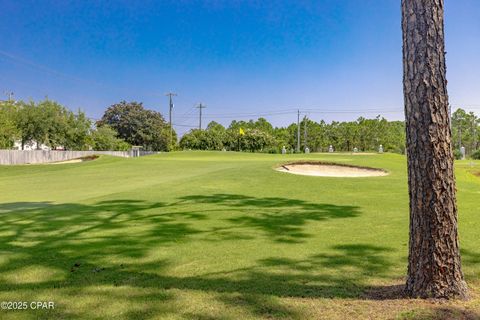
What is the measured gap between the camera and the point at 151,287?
12.1 ft

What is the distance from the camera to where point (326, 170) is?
1945 centimetres

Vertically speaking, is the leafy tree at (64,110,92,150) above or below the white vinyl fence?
above

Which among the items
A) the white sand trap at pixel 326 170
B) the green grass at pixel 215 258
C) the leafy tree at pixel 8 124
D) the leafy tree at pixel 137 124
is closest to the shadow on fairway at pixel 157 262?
the green grass at pixel 215 258

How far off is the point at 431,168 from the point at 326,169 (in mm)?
16414

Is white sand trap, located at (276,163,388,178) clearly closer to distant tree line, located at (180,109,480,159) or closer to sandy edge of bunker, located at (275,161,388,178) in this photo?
sandy edge of bunker, located at (275,161,388,178)

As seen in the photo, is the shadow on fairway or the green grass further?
the shadow on fairway

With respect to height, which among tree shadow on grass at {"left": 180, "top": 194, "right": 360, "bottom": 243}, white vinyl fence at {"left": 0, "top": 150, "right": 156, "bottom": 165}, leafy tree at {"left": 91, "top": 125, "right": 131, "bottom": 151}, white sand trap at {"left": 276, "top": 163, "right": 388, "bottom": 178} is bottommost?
tree shadow on grass at {"left": 180, "top": 194, "right": 360, "bottom": 243}

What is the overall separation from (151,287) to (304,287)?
149 centimetres

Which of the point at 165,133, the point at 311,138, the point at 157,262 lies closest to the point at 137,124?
the point at 165,133

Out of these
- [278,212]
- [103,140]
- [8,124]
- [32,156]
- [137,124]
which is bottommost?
[278,212]

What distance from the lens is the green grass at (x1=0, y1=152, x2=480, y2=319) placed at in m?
3.23

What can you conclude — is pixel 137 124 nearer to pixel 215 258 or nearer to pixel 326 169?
pixel 326 169

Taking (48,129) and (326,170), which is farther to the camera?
(48,129)

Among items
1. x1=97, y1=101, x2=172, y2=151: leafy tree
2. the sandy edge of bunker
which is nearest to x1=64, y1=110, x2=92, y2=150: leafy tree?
x1=97, y1=101, x2=172, y2=151: leafy tree
